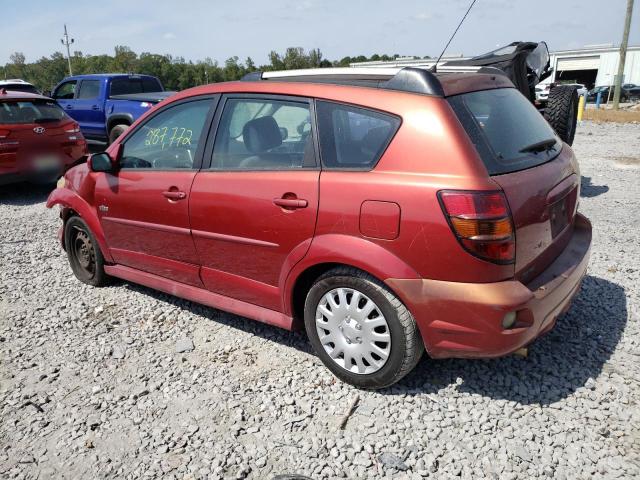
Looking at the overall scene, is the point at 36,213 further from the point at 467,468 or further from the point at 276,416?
the point at 467,468

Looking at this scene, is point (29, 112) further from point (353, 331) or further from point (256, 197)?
point (353, 331)

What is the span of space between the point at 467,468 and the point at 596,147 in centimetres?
1174

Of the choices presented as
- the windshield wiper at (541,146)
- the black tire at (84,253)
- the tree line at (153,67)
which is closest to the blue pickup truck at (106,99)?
the black tire at (84,253)

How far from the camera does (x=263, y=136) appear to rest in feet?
10.6

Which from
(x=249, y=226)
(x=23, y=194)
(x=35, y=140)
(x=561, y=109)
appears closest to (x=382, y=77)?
(x=249, y=226)

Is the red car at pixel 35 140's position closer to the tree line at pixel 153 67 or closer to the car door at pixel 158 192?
the car door at pixel 158 192

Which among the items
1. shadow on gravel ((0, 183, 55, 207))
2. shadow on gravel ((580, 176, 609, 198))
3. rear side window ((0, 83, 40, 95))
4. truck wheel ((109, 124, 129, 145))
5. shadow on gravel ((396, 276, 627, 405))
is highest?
rear side window ((0, 83, 40, 95))

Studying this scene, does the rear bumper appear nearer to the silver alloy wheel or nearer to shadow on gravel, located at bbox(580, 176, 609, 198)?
the silver alloy wheel

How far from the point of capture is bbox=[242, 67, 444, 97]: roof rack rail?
264 centimetres

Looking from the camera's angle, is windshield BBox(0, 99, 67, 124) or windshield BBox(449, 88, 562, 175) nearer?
windshield BBox(449, 88, 562, 175)

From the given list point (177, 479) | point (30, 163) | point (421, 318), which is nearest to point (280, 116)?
point (421, 318)

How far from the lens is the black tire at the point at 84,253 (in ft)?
14.5

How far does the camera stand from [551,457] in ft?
7.90

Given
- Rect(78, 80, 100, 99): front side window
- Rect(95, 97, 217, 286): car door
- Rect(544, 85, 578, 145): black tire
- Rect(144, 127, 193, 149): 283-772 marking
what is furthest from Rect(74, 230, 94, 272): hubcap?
Rect(78, 80, 100, 99): front side window
